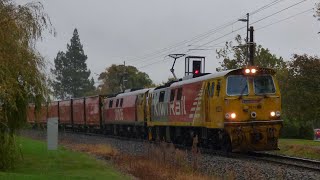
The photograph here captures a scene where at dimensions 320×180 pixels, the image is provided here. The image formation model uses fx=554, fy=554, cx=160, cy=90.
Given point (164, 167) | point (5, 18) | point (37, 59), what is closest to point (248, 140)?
point (164, 167)

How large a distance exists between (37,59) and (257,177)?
7.91m

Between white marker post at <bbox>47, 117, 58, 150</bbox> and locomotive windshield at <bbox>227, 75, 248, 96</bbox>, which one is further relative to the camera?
locomotive windshield at <bbox>227, 75, 248, 96</bbox>

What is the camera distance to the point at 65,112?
2293 inches

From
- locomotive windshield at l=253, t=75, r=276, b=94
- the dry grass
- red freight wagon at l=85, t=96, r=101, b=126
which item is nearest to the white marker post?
the dry grass

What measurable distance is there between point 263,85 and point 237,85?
3.58ft

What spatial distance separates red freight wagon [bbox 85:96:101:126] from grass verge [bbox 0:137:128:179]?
2531 cm

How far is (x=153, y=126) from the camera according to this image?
31406mm

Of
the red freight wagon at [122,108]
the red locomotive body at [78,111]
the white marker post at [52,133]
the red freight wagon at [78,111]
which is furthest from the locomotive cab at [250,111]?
the red freight wagon at [78,111]

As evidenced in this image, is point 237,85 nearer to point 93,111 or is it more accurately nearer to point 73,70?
point 93,111

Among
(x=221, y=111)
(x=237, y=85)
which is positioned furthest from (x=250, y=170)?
(x=237, y=85)

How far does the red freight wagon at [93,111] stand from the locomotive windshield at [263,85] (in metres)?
27.1

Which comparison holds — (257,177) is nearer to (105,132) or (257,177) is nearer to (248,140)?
(248,140)

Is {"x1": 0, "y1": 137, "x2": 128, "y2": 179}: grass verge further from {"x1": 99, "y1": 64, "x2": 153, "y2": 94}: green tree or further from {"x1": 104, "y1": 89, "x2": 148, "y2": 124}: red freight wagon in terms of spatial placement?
{"x1": 99, "y1": 64, "x2": 153, "y2": 94}: green tree

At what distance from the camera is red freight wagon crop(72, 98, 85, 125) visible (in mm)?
52159
